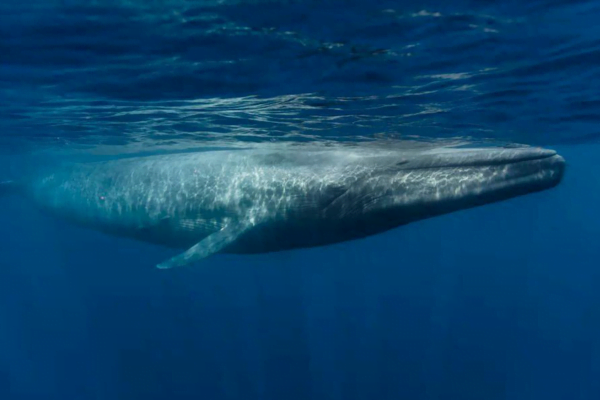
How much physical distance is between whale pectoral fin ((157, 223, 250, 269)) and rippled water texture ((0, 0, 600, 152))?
160 inches

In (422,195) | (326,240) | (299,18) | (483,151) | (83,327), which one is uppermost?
(299,18)

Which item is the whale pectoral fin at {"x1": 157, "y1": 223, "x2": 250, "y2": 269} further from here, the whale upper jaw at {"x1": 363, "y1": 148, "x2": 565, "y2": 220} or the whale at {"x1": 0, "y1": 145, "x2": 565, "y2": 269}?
the whale upper jaw at {"x1": 363, "y1": 148, "x2": 565, "y2": 220}

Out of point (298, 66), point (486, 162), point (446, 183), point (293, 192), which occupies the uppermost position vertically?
point (298, 66)

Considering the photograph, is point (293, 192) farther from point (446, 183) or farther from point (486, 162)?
point (486, 162)

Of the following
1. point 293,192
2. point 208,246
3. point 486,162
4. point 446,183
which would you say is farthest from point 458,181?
point 208,246

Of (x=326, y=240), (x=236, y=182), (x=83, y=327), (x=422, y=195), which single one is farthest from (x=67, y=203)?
(x=83, y=327)

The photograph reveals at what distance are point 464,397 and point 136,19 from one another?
2656 centimetres

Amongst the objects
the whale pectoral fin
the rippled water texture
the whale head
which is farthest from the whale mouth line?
the whale pectoral fin

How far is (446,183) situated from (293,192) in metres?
3.33

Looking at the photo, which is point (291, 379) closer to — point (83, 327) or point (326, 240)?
point (326, 240)

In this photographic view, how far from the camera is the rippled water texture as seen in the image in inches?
324

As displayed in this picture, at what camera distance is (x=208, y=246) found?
31.3ft

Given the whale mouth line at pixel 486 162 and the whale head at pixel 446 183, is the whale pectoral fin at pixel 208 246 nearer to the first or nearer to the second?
the whale head at pixel 446 183

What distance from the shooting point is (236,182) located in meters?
11.2
